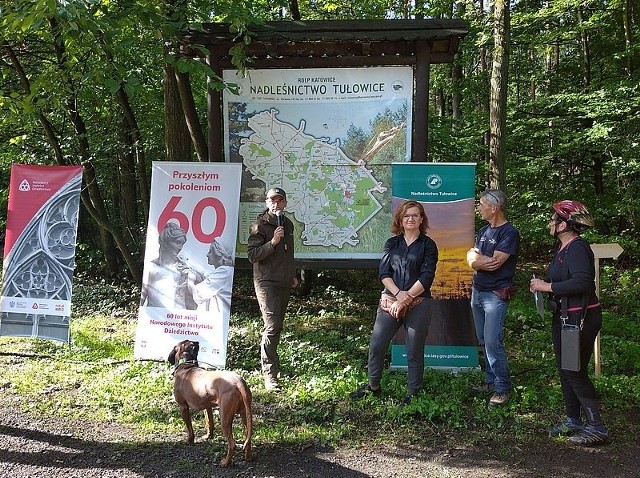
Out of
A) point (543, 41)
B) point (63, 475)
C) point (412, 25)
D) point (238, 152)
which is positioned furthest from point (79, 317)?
point (543, 41)

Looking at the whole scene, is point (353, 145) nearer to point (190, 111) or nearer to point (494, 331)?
point (494, 331)

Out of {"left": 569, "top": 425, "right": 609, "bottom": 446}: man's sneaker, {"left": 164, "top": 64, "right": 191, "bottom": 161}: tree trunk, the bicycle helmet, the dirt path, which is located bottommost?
the dirt path

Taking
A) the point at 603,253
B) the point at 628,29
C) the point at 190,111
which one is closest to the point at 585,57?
the point at 628,29

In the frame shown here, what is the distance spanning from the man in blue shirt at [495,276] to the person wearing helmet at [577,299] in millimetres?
468

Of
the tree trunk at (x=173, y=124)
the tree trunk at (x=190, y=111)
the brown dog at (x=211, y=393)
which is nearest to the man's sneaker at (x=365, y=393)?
the brown dog at (x=211, y=393)

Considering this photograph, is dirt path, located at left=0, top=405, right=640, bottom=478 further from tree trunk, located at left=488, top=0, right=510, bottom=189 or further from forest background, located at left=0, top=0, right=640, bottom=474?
tree trunk, located at left=488, top=0, right=510, bottom=189

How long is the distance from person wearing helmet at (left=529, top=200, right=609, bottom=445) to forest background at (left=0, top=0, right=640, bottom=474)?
21.2 inches

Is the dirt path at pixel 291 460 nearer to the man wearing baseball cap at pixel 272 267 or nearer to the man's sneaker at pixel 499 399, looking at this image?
the man's sneaker at pixel 499 399

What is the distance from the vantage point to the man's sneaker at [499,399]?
15.5 ft

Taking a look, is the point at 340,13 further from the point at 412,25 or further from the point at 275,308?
the point at 275,308

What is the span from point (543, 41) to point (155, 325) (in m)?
9.26

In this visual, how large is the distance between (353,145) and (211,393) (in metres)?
3.20

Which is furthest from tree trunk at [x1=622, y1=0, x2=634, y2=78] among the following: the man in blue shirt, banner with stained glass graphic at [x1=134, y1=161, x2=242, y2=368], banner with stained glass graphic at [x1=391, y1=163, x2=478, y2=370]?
banner with stained glass graphic at [x1=134, y1=161, x2=242, y2=368]

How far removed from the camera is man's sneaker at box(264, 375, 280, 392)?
5.22 meters
